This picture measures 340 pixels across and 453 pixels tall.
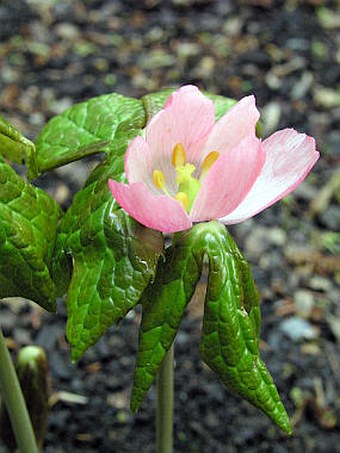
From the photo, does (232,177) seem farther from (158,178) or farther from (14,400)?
(14,400)

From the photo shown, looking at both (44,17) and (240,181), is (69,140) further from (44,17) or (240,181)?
(44,17)

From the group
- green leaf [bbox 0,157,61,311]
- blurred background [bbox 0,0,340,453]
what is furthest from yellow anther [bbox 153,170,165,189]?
blurred background [bbox 0,0,340,453]

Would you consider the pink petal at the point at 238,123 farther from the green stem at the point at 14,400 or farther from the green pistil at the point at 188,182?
the green stem at the point at 14,400

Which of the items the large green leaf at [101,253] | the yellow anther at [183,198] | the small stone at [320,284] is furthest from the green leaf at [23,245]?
the small stone at [320,284]

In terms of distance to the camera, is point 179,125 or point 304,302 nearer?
point 179,125

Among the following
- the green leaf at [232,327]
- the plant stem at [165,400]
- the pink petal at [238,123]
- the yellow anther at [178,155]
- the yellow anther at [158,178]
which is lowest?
the plant stem at [165,400]

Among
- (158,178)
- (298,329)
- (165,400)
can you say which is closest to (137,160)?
(158,178)
